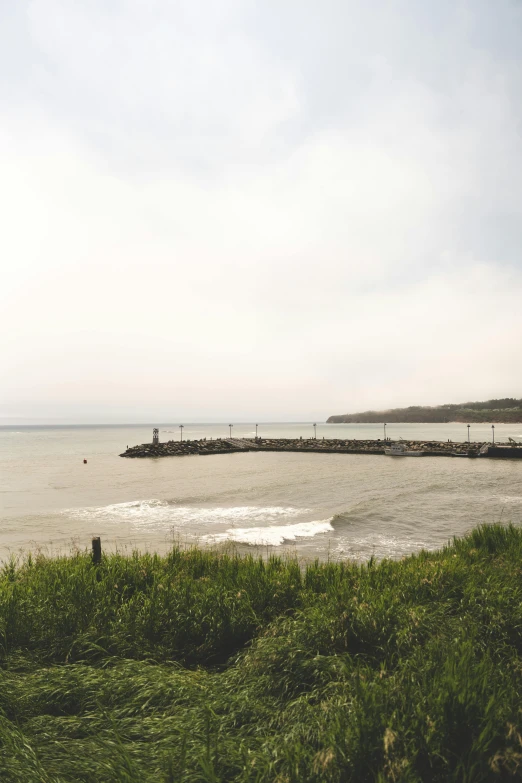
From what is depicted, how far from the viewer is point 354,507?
25.7 meters

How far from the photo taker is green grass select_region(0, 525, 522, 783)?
135 inches

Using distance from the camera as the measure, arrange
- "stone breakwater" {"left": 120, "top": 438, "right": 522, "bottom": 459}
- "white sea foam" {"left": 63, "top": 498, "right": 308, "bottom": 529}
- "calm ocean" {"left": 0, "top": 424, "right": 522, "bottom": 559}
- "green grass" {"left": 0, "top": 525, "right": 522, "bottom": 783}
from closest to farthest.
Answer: "green grass" {"left": 0, "top": 525, "right": 522, "bottom": 783} < "calm ocean" {"left": 0, "top": 424, "right": 522, "bottom": 559} < "white sea foam" {"left": 63, "top": 498, "right": 308, "bottom": 529} < "stone breakwater" {"left": 120, "top": 438, "right": 522, "bottom": 459}

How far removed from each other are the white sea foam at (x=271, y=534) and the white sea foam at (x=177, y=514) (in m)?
1.73

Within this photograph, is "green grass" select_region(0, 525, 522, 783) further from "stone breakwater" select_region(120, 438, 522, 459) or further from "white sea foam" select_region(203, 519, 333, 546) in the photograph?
"stone breakwater" select_region(120, 438, 522, 459)

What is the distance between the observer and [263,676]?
5082 mm

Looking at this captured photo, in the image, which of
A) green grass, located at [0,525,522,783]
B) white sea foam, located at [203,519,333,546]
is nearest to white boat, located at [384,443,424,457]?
white sea foam, located at [203,519,333,546]

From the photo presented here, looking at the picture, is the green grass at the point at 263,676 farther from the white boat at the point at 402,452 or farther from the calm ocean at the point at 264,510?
the white boat at the point at 402,452

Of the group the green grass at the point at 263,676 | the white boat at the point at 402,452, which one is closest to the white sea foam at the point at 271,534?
the green grass at the point at 263,676

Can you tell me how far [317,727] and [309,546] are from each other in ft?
45.2

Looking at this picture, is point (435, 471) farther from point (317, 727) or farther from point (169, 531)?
point (317, 727)

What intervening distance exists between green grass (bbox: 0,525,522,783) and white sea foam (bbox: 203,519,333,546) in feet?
30.1

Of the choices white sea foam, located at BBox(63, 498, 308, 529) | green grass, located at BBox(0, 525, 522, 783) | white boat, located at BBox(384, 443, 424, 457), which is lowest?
white boat, located at BBox(384, 443, 424, 457)

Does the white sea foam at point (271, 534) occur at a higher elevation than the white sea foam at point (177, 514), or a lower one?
higher

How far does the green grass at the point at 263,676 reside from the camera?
3.44m
